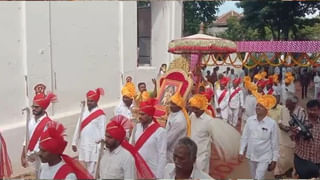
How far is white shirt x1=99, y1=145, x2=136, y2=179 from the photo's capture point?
3244 millimetres

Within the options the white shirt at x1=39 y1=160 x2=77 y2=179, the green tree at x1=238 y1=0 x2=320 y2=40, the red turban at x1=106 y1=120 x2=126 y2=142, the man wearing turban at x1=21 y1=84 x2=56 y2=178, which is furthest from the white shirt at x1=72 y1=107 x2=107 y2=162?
the green tree at x1=238 y1=0 x2=320 y2=40

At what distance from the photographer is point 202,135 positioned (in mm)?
4680

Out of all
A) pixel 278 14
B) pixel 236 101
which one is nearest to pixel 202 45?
pixel 236 101

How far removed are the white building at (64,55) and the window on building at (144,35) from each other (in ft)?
1.76

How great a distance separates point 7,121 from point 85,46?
78.2 inches

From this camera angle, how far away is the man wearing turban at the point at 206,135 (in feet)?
15.1

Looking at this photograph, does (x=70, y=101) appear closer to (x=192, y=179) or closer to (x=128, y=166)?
(x=128, y=166)

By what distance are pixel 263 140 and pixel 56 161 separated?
248 cm

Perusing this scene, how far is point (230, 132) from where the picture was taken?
17.3 ft

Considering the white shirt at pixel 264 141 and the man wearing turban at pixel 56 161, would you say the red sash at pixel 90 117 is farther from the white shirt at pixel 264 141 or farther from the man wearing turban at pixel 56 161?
the man wearing turban at pixel 56 161

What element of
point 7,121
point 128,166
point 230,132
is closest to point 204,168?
point 230,132

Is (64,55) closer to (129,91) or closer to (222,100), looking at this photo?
(129,91)

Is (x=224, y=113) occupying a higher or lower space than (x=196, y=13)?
lower

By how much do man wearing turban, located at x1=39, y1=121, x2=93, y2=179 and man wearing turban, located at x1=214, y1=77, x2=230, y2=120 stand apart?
6.34m
